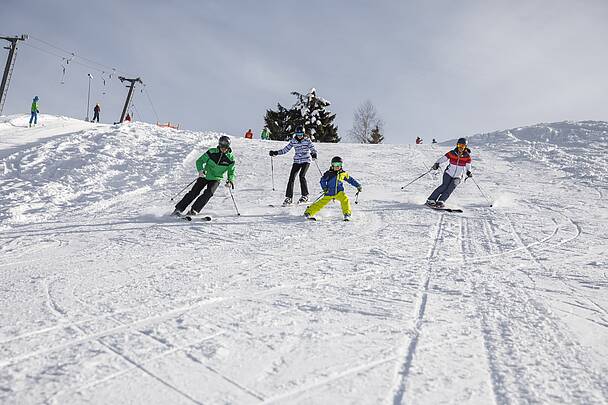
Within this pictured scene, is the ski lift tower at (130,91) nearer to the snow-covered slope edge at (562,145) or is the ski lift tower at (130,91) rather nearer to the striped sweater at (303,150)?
the snow-covered slope edge at (562,145)

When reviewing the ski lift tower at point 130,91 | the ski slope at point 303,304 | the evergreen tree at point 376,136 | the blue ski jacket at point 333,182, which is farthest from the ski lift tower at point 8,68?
the evergreen tree at point 376,136

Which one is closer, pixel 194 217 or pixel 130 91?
pixel 194 217

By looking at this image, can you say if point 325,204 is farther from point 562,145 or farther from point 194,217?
point 562,145

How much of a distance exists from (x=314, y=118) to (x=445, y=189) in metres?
36.7

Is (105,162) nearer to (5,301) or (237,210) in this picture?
(237,210)

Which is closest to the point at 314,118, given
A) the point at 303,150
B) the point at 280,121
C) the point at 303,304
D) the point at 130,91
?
the point at 280,121

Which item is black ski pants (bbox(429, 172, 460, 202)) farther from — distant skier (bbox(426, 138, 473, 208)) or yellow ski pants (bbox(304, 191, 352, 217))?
yellow ski pants (bbox(304, 191, 352, 217))

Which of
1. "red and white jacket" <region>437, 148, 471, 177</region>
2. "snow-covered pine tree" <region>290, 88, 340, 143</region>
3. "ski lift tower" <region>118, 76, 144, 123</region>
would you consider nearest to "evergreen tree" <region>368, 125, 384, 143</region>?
"snow-covered pine tree" <region>290, 88, 340, 143</region>

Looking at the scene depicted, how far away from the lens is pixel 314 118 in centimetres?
4459

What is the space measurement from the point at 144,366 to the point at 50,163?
12.8 m

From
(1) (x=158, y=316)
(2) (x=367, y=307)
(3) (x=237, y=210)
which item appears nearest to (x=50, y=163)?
(3) (x=237, y=210)

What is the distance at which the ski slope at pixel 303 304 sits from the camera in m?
2.28

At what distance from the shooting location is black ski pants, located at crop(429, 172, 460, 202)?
897 centimetres

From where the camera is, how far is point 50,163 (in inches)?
507
